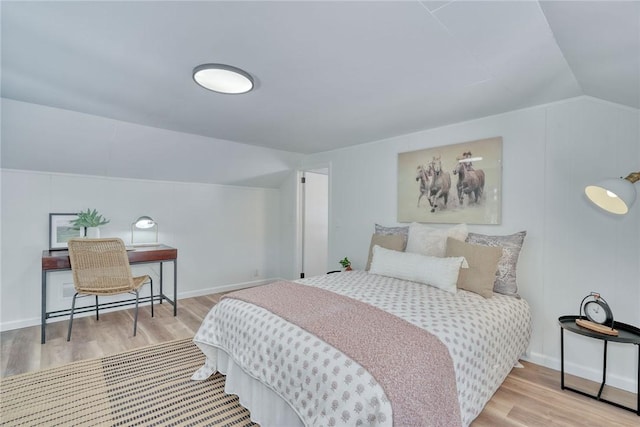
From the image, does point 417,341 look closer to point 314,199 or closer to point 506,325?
point 506,325

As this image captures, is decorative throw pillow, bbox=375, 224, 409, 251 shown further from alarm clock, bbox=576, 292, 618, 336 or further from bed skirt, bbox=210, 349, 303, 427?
bed skirt, bbox=210, 349, 303, 427

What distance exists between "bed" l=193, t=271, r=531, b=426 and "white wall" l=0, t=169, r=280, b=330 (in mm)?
2328

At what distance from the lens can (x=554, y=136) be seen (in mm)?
2383

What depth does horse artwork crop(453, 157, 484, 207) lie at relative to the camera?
109 inches

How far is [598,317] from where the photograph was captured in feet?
6.45

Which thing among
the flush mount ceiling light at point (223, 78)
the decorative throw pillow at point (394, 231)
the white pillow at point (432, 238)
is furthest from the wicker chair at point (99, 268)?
the white pillow at point (432, 238)

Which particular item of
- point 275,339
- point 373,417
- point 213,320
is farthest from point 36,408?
point 373,417

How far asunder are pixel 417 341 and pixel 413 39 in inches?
59.2

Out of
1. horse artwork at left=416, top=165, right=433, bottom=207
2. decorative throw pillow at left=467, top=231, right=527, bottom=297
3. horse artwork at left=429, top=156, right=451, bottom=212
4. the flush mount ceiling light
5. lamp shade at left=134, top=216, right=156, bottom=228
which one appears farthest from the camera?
lamp shade at left=134, top=216, right=156, bottom=228

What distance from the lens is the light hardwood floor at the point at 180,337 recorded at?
1783 mm

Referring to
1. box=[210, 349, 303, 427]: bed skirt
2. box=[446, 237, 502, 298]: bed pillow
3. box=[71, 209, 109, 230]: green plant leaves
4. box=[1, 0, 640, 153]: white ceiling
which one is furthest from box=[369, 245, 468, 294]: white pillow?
box=[71, 209, 109, 230]: green plant leaves

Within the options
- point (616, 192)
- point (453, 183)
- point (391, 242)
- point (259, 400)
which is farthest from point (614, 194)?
point (259, 400)

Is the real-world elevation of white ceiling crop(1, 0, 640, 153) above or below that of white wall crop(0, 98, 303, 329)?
above

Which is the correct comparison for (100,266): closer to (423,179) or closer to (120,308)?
(120,308)
